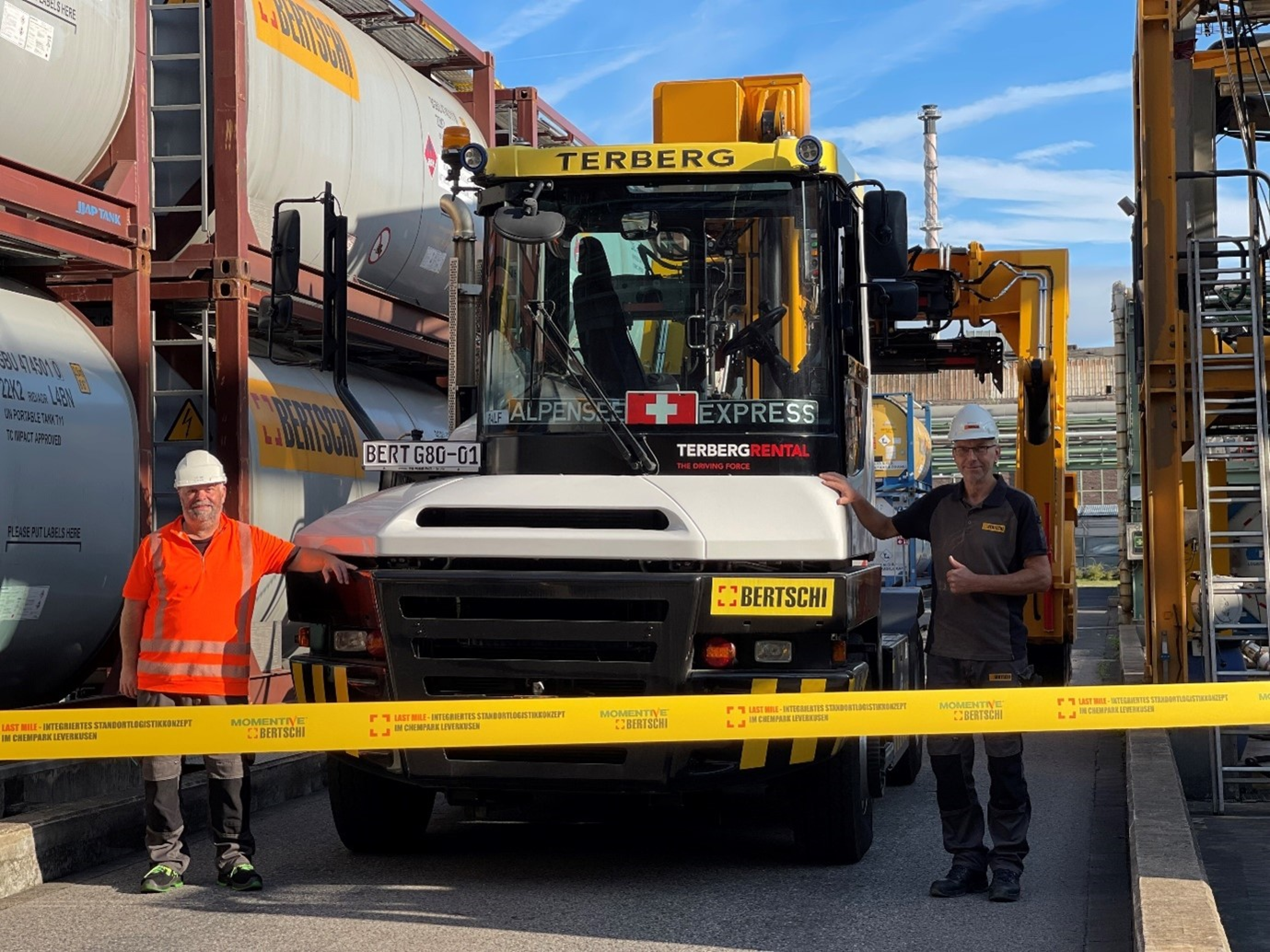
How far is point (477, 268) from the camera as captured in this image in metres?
7.47

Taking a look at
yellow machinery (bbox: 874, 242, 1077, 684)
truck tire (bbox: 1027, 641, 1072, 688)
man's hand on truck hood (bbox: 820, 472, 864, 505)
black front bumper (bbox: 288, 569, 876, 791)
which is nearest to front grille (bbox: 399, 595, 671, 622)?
black front bumper (bbox: 288, 569, 876, 791)

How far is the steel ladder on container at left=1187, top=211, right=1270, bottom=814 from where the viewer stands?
8.79 m

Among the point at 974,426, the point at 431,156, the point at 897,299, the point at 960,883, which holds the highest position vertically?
the point at 431,156

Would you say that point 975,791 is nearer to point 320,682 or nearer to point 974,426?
point 974,426

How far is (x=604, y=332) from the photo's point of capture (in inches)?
283

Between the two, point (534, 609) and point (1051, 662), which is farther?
point (1051, 662)

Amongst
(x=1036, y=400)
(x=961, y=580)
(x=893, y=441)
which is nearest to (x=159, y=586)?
(x=961, y=580)

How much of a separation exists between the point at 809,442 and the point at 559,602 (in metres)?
1.39

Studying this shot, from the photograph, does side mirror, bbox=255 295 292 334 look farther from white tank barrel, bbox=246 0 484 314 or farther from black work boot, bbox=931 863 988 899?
black work boot, bbox=931 863 988 899

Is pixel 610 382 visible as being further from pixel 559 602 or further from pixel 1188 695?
pixel 1188 695

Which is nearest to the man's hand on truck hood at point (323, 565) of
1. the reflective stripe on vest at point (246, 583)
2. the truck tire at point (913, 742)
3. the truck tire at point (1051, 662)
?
the reflective stripe on vest at point (246, 583)

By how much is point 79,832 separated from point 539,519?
2.59m

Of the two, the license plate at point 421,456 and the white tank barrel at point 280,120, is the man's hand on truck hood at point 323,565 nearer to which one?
the license plate at point 421,456

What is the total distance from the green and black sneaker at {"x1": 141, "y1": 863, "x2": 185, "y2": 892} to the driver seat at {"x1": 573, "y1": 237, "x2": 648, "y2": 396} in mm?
2656
